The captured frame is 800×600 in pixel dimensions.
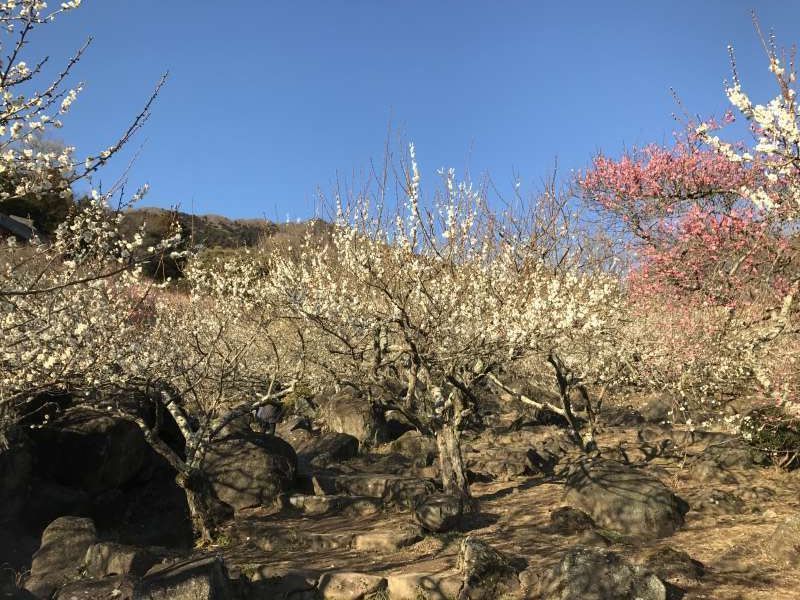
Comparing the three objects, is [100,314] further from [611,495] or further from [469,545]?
[611,495]

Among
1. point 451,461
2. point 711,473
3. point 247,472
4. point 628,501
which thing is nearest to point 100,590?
point 247,472

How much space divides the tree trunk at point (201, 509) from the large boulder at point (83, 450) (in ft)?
6.33

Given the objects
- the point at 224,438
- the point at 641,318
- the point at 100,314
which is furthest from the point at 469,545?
the point at 641,318

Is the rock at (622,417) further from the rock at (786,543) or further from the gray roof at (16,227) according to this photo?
the gray roof at (16,227)

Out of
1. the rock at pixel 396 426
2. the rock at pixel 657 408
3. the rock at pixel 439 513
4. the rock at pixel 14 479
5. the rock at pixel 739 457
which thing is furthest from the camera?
the rock at pixel 657 408

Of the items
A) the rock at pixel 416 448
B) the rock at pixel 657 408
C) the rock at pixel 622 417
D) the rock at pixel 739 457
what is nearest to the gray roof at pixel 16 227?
the rock at pixel 416 448

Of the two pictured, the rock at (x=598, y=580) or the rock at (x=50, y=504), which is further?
the rock at (x=50, y=504)

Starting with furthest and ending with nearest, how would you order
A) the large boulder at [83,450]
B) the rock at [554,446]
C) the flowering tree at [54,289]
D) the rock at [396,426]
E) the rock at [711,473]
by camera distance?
1. the rock at [396,426]
2. the rock at [554,446]
3. the large boulder at [83,450]
4. the rock at [711,473]
5. the flowering tree at [54,289]

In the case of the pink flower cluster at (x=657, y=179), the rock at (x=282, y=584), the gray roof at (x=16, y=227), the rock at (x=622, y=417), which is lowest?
the rock at (x=282, y=584)

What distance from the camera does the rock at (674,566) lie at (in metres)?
7.05

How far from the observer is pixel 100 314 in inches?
425

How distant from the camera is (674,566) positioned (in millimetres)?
7246

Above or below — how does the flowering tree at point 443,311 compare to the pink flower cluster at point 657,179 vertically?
below

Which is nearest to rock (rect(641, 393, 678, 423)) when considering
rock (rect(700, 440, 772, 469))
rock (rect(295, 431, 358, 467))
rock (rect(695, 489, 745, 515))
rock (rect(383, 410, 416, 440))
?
rock (rect(700, 440, 772, 469))
